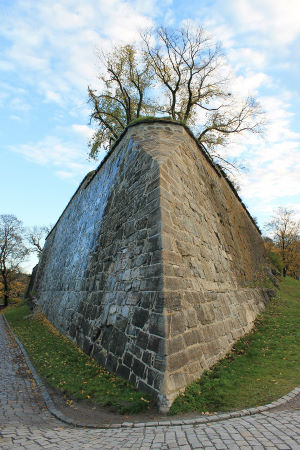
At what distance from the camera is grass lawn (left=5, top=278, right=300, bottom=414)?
13.0 ft

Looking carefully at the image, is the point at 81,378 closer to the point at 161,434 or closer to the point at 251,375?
the point at 161,434

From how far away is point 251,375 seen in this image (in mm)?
4930

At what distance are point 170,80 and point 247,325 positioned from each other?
52.7 ft

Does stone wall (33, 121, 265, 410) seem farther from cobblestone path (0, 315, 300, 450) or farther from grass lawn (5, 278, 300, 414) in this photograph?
cobblestone path (0, 315, 300, 450)

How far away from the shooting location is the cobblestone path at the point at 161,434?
9.21 ft

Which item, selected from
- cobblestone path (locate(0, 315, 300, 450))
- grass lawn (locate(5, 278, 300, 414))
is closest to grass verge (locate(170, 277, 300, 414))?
grass lawn (locate(5, 278, 300, 414))

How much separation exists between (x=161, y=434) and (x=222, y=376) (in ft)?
6.19

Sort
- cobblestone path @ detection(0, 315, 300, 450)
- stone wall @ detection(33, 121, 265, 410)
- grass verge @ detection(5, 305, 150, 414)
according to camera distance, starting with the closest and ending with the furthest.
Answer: cobblestone path @ detection(0, 315, 300, 450), grass verge @ detection(5, 305, 150, 414), stone wall @ detection(33, 121, 265, 410)

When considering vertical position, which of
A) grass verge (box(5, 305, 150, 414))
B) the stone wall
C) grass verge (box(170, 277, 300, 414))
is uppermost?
Answer: the stone wall

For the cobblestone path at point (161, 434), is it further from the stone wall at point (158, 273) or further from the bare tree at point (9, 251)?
the bare tree at point (9, 251)

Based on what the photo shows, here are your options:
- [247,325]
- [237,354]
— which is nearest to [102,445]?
[237,354]

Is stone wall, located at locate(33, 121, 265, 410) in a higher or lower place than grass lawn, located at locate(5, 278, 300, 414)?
higher

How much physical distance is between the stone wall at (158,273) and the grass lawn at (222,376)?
20 centimetres

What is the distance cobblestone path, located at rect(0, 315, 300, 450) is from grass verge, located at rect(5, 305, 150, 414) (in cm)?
57
